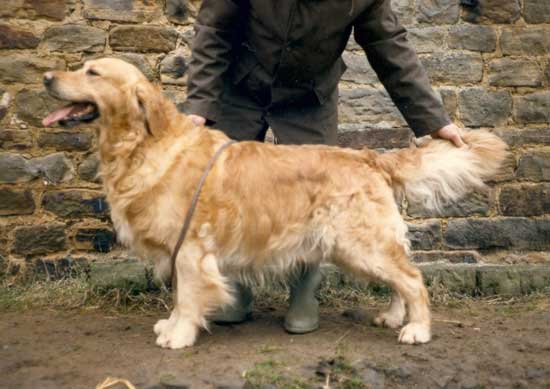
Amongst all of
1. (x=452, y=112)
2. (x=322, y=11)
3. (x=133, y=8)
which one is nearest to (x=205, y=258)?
(x=322, y=11)

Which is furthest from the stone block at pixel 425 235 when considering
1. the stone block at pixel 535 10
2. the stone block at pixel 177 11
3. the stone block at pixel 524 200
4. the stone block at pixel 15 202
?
the stone block at pixel 15 202

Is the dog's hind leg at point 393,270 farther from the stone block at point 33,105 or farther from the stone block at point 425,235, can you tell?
the stone block at point 33,105

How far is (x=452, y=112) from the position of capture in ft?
17.9

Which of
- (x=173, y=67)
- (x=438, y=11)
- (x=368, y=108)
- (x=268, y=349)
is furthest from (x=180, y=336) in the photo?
(x=438, y=11)

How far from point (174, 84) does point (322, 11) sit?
1734 mm

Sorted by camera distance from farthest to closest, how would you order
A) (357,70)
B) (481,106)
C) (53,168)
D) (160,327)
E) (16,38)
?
(481,106) → (357,70) → (53,168) → (16,38) → (160,327)

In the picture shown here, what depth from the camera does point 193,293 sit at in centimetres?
376

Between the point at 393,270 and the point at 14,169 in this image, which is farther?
the point at 14,169

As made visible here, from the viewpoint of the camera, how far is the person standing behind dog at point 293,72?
400 centimetres

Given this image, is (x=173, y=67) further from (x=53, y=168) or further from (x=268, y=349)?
(x=268, y=349)

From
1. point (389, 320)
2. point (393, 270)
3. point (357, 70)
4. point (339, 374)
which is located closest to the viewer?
point (339, 374)

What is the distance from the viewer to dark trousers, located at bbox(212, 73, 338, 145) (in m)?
4.35

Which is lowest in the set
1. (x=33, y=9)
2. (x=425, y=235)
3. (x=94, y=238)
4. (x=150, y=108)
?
(x=94, y=238)

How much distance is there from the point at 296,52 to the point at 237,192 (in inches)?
38.5
